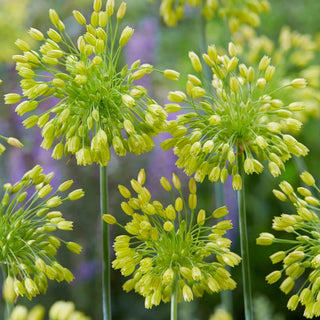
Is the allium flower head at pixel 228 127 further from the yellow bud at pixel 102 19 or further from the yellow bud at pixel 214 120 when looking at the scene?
the yellow bud at pixel 102 19

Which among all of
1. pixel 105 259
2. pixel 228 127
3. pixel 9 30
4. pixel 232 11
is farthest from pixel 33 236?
pixel 9 30

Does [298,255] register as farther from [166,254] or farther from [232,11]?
[232,11]

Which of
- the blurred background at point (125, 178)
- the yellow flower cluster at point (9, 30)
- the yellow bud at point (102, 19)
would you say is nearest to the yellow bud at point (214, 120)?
the yellow bud at point (102, 19)

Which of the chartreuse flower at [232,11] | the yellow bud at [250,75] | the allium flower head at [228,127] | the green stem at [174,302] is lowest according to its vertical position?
the green stem at [174,302]

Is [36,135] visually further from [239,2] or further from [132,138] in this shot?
[132,138]

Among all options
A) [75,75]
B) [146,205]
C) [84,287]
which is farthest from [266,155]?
[84,287]

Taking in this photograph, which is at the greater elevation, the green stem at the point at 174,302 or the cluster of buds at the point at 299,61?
the cluster of buds at the point at 299,61

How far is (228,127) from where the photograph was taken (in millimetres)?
860

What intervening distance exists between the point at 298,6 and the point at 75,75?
6.20 ft

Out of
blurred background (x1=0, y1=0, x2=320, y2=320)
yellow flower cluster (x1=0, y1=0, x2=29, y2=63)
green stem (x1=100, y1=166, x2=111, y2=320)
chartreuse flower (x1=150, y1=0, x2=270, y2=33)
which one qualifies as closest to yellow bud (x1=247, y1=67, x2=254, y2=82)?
green stem (x1=100, y1=166, x2=111, y2=320)

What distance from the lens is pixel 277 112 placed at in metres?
0.85

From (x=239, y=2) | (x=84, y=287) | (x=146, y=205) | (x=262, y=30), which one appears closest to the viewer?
(x=146, y=205)

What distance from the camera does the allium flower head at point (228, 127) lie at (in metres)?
0.81

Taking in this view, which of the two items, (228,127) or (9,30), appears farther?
(9,30)
